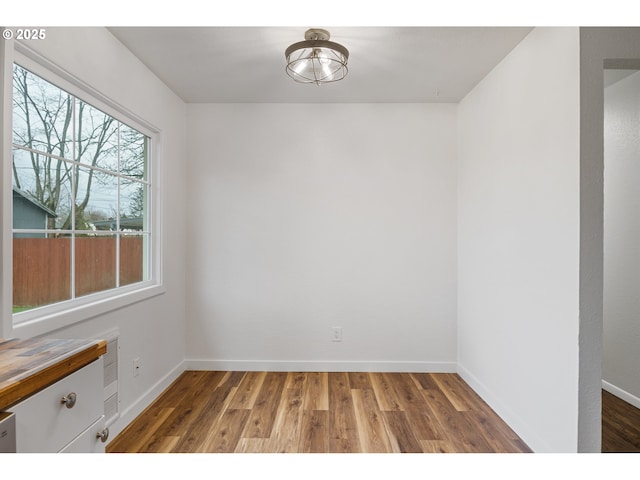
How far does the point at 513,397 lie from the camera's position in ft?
7.27

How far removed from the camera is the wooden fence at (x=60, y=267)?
5.08 feet

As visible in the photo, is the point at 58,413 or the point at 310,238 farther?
the point at 310,238

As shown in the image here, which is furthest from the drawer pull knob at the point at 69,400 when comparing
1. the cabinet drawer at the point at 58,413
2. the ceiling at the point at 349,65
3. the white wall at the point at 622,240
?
the white wall at the point at 622,240

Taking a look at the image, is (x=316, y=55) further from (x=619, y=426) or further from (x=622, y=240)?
(x=619, y=426)

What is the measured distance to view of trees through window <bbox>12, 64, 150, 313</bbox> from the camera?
1.55 m

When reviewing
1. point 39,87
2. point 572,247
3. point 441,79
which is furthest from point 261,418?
point 441,79

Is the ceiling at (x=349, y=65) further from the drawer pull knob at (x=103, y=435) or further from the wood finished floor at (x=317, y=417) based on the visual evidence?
the wood finished floor at (x=317, y=417)

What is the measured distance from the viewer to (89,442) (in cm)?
106

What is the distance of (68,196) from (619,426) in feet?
11.6

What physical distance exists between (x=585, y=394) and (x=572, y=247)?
0.69 m

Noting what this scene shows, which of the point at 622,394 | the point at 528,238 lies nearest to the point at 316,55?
the point at 528,238

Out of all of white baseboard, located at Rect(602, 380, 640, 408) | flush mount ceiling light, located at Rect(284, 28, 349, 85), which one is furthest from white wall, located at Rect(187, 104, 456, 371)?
white baseboard, located at Rect(602, 380, 640, 408)

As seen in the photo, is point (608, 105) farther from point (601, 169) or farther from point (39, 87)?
point (39, 87)

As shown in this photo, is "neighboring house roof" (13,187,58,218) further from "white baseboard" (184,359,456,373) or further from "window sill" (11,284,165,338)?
"white baseboard" (184,359,456,373)
